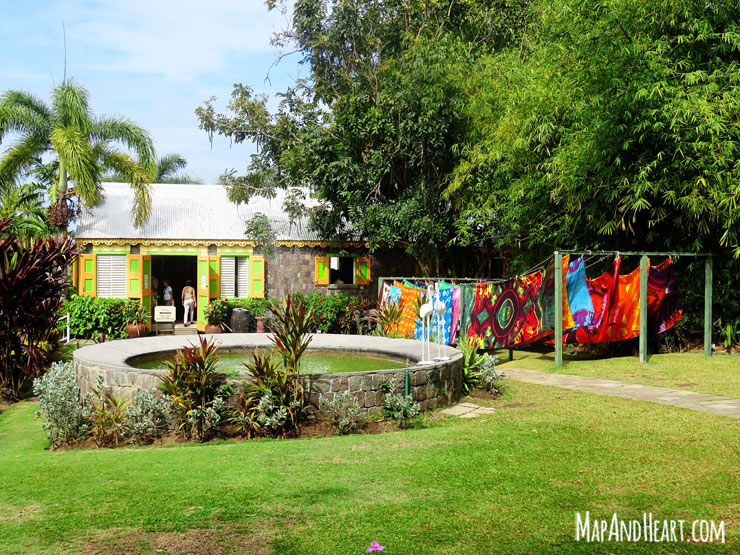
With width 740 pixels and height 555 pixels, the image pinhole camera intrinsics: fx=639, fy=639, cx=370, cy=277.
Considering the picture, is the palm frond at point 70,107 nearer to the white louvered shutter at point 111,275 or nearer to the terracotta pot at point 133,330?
the white louvered shutter at point 111,275

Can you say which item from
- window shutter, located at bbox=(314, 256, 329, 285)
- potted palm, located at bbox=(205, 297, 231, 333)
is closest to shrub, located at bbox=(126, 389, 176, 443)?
potted palm, located at bbox=(205, 297, 231, 333)

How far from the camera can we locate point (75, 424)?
655cm

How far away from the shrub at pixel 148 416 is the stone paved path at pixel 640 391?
5.20m

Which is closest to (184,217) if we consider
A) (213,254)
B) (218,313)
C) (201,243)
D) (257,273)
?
(201,243)

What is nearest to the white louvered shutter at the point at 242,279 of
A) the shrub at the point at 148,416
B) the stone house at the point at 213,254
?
the stone house at the point at 213,254

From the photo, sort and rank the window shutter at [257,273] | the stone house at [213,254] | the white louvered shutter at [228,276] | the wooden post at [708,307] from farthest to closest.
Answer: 1. the white louvered shutter at [228,276]
2. the window shutter at [257,273]
3. the stone house at [213,254]
4. the wooden post at [708,307]

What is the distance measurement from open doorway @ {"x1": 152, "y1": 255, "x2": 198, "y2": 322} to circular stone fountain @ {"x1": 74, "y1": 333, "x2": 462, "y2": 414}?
14264 mm

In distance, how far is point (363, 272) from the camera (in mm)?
19109

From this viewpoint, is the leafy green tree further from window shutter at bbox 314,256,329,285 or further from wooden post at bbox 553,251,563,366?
wooden post at bbox 553,251,563,366

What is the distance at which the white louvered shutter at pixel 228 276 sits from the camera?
18.5 metres

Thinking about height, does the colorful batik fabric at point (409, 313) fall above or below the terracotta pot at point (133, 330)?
above

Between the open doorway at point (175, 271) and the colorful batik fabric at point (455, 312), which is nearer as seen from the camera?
the colorful batik fabric at point (455, 312)

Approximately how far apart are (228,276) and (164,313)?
8.51 ft

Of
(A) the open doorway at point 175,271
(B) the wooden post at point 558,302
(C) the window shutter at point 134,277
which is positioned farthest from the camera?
(A) the open doorway at point 175,271
